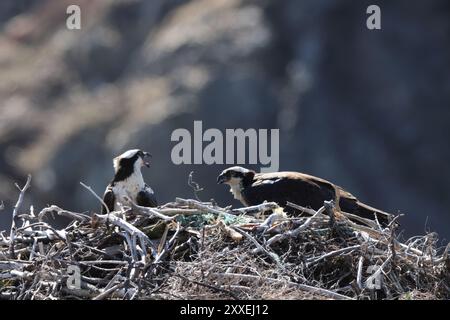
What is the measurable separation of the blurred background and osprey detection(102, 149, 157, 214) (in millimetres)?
21827

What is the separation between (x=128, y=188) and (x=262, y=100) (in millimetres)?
28835

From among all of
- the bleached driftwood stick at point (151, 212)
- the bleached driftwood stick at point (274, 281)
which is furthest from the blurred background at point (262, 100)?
the bleached driftwood stick at point (274, 281)

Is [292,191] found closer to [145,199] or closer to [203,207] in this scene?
[145,199]

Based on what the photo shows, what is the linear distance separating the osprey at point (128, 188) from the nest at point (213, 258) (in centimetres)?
150

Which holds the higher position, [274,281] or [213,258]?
[213,258]

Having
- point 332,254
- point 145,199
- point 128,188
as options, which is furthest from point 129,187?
point 332,254

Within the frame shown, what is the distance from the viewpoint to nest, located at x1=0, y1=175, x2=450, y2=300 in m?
11.9

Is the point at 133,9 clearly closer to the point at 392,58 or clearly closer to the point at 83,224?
the point at 392,58

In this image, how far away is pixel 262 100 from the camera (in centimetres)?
4350

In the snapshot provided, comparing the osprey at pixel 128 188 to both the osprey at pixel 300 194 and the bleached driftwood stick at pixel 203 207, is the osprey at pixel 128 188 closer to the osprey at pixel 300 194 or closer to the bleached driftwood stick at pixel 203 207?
the osprey at pixel 300 194

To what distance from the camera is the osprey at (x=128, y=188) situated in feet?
48.2

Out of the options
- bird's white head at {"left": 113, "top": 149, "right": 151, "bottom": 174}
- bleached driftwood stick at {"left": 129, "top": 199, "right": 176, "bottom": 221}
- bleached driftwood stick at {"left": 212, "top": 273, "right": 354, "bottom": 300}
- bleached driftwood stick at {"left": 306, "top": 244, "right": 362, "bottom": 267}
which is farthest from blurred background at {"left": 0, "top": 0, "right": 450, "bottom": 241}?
bleached driftwood stick at {"left": 212, "top": 273, "right": 354, "bottom": 300}

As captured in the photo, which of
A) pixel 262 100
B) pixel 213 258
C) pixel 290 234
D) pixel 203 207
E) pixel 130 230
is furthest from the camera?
pixel 262 100

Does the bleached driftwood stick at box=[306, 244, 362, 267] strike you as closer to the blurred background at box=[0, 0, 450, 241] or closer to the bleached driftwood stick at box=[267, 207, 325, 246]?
the bleached driftwood stick at box=[267, 207, 325, 246]
